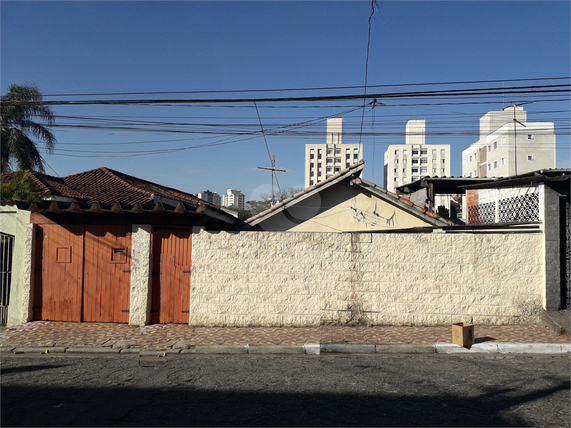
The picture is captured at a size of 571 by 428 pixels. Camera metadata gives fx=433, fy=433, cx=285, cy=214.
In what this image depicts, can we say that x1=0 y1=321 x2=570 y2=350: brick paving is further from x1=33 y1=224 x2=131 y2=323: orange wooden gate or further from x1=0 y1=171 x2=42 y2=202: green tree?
x1=0 y1=171 x2=42 y2=202: green tree

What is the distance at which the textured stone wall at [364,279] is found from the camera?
9078 millimetres

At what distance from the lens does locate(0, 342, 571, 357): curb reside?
7.54 m

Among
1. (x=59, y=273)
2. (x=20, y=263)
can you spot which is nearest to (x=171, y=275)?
(x=59, y=273)

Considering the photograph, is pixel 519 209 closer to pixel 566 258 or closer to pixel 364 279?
pixel 566 258

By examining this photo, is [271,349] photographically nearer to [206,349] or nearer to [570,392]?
[206,349]

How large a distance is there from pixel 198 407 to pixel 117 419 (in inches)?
33.7

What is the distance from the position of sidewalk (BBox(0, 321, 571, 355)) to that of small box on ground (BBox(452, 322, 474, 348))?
122 millimetres

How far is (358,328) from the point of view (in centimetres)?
895

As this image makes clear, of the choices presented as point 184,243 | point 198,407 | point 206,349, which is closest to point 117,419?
point 198,407

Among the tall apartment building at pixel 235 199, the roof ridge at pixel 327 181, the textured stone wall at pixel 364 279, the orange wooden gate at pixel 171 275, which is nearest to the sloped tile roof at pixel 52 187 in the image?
the orange wooden gate at pixel 171 275

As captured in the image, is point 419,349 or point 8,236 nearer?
point 419,349

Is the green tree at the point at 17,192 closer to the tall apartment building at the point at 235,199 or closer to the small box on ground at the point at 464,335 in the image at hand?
the small box on ground at the point at 464,335

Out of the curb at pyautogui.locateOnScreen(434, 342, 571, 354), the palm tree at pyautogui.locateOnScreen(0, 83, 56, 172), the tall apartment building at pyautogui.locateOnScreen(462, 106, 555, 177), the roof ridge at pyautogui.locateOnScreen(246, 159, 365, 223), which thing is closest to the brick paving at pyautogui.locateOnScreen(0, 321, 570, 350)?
the curb at pyautogui.locateOnScreen(434, 342, 571, 354)

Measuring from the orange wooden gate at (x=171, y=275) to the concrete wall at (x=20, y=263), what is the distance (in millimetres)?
2716
